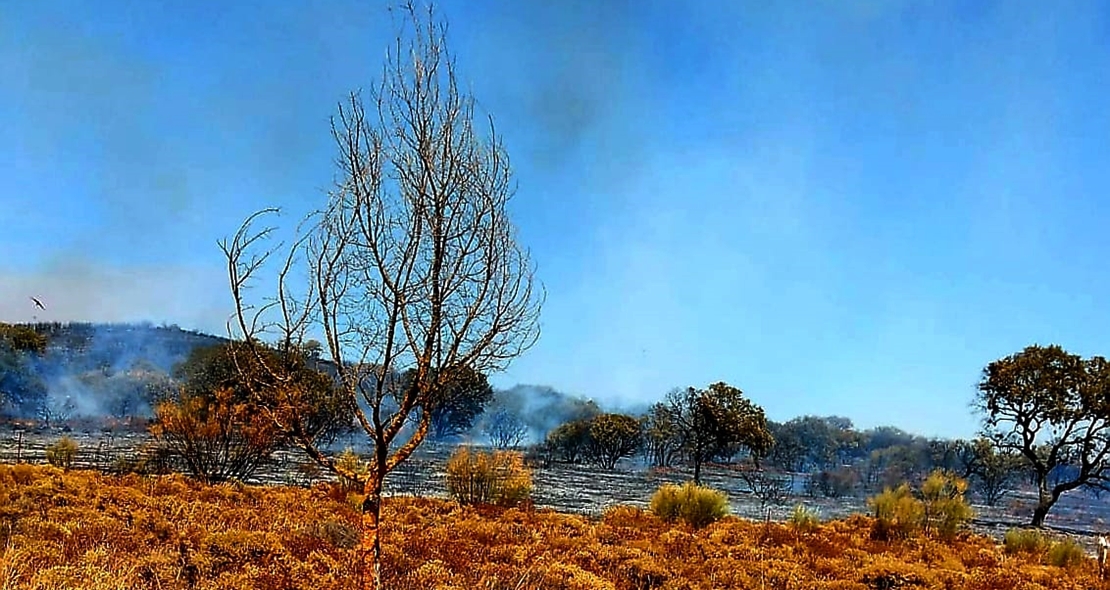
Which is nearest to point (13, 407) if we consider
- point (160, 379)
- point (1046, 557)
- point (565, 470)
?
point (160, 379)

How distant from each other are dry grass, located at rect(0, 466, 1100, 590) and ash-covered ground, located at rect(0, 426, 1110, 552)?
4899 millimetres

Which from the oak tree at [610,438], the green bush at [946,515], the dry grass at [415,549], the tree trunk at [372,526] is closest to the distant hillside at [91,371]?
the oak tree at [610,438]

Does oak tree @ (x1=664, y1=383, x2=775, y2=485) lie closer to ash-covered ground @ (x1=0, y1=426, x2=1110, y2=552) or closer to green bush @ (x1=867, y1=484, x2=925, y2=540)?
ash-covered ground @ (x1=0, y1=426, x2=1110, y2=552)

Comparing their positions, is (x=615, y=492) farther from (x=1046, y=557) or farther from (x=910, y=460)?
(x=910, y=460)

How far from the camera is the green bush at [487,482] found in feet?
53.6

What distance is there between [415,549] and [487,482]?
707 centimetres

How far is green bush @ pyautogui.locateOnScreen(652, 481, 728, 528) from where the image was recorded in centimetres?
1496

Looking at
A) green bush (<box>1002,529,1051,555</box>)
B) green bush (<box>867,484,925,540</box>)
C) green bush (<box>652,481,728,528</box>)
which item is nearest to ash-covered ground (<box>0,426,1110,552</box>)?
green bush (<box>652,481,728,528</box>)

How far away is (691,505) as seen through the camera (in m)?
15.1

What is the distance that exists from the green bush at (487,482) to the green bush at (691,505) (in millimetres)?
2586

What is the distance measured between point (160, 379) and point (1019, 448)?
44.7 metres

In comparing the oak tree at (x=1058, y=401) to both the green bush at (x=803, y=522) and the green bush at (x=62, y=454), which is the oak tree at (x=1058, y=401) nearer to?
the green bush at (x=803, y=522)

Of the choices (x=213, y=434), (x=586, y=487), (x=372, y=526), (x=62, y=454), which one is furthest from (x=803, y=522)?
(x=62, y=454)

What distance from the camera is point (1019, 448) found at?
22578 millimetres
